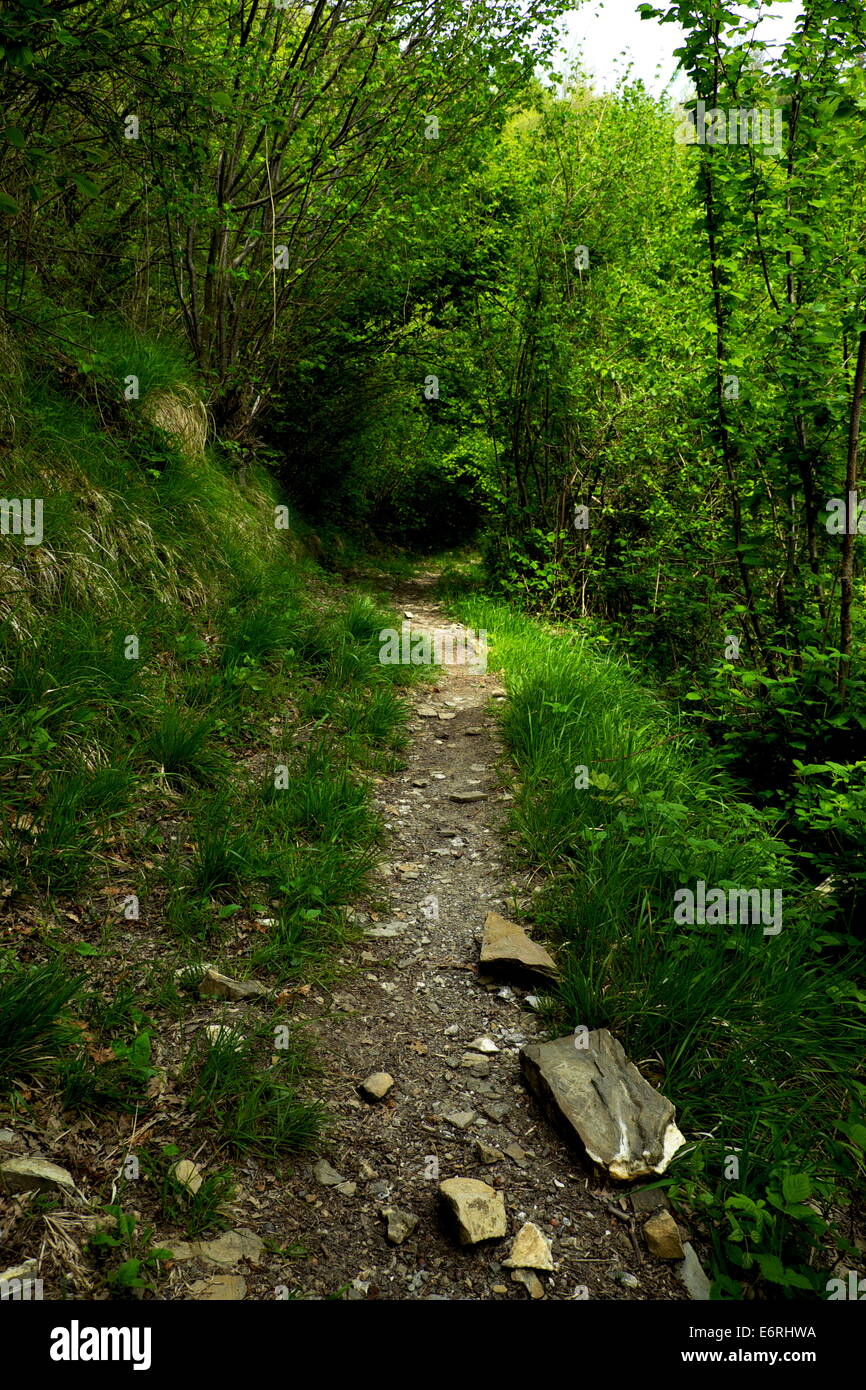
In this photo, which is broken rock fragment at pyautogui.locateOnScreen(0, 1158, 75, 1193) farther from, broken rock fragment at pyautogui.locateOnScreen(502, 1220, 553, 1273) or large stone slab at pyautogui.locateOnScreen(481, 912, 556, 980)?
large stone slab at pyautogui.locateOnScreen(481, 912, 556, 980)

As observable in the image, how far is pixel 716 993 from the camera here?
114 inches

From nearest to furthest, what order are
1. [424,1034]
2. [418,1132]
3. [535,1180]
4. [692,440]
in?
[535,1180] → [418,1132] → [424,1034] → [692,440]

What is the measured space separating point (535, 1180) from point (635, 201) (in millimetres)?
10671

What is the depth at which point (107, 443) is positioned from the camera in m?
5.57

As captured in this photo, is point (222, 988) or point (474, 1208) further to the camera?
point (222, 988)

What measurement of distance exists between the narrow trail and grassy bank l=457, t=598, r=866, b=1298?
255mm

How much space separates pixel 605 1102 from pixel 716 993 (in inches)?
28.4

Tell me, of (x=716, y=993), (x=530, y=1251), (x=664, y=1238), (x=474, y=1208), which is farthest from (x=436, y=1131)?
(x=716, y=993)

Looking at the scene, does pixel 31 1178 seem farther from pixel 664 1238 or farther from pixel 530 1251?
pixel 664 1238

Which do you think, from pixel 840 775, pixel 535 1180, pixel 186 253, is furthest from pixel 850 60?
pixel 535 1180

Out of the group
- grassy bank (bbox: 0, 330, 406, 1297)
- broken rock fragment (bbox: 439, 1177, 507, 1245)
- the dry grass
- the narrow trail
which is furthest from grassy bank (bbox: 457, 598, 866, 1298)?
the dry grass

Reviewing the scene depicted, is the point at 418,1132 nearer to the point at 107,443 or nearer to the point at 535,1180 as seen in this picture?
the point at 535,1180

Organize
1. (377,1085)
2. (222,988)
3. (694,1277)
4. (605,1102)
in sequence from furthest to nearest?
(222,988), (377,1085), (605,1102), (694,1277)

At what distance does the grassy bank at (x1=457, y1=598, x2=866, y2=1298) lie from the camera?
2207 millimetres
